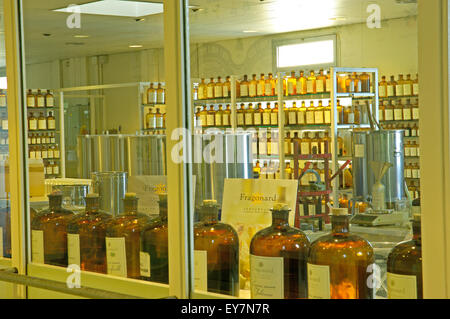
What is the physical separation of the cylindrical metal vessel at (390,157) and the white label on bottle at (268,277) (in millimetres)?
405

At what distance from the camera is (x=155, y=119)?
159 cm

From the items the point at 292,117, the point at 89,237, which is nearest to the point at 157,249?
the point at 89,237

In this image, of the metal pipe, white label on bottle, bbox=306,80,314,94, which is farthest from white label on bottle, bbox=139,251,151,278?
white label on bottle, bbox=306,80,314,94

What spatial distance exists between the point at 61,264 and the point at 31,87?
22.3 inches

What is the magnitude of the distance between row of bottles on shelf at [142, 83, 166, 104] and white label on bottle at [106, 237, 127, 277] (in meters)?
0.36

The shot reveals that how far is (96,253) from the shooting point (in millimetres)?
1640

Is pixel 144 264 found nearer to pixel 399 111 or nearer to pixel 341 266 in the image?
pixel 341 266

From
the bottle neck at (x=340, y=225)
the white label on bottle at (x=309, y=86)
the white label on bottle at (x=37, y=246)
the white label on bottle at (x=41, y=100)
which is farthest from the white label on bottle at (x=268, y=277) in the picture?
the white label on bottle at (x=309, y=86)

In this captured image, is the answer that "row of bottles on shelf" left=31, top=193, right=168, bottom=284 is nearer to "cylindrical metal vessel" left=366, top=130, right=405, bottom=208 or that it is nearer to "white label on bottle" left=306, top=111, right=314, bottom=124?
"cylindrical metal vessel" left=366, top=130, right=405, bottom=208

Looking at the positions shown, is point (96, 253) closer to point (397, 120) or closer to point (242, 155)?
point (242, 155)

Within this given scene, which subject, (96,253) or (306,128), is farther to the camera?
(306,128)

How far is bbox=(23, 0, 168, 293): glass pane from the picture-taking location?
1.53 m

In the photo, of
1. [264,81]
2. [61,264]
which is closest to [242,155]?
[61,264]

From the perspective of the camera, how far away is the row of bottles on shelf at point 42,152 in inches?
73.2
